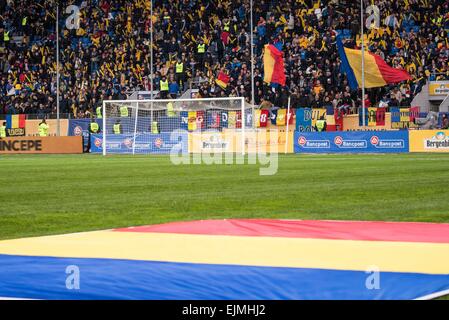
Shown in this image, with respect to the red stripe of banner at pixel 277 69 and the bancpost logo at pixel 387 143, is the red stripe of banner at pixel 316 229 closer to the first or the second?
the bancpost logo at pixel 387 143

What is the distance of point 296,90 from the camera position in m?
44.5

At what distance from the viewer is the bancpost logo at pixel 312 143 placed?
4016cm

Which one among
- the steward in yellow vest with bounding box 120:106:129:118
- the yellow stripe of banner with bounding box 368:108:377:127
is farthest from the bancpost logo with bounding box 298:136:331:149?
the steward in yellow vest with bounding box 120:106:129:118

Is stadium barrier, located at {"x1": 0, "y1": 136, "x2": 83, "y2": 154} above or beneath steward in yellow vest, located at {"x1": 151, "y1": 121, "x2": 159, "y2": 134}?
beneath

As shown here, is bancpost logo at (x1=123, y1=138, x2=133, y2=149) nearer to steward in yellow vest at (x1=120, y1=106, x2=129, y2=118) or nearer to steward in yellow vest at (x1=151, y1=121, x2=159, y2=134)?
steward in yellow vest at (x1=151, y1=121, x2=159, y2=134)

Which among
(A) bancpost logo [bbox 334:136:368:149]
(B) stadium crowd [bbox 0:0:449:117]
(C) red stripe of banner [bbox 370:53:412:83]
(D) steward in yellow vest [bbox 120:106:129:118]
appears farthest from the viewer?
(D) steward in yellow vest [bbox 120:106:129:118]

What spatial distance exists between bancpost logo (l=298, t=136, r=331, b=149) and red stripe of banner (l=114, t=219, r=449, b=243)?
2834 cm

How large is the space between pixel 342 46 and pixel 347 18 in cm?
536

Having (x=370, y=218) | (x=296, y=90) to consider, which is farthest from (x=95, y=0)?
(x=370, y=218)

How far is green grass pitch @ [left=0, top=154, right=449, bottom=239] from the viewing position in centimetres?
1328

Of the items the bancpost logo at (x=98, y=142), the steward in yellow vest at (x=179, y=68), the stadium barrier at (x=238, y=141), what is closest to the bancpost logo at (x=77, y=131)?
the bancpost logo at (x=98, y=142)

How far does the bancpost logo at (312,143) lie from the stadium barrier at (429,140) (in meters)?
3.68

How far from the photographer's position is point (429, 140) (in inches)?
1492
